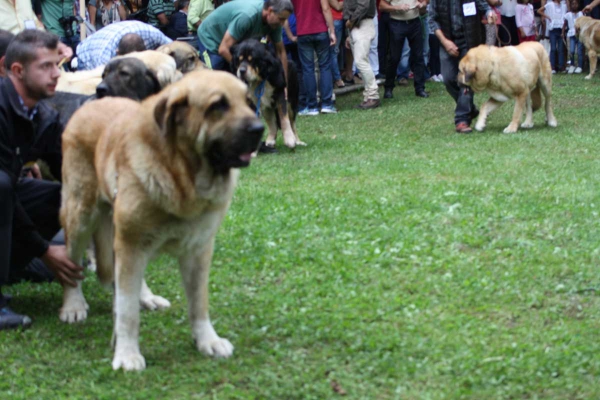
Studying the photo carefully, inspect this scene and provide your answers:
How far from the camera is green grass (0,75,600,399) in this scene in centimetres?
402

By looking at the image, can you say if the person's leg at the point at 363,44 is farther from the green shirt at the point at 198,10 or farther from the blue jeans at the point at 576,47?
the blue jeans at the point at 576,47

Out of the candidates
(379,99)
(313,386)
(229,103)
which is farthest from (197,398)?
(379,99)

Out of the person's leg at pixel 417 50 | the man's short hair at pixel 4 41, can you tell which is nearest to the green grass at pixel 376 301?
the man's short hair at pixel 4 41

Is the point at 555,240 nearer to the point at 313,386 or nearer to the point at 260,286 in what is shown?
the point at 260,286

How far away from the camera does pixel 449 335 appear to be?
4.47 meters

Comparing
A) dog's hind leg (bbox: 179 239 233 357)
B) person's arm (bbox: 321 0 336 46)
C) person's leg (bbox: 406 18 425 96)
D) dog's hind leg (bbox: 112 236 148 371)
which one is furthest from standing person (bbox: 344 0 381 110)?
dog's hind leg (bbox: 112 236 148 371)

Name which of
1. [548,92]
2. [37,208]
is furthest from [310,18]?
[37,208]

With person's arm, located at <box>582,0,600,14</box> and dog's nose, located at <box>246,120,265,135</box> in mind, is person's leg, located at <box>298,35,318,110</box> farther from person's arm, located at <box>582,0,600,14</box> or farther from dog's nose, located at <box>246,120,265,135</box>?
dog's nose, located at <box>246,120,265,135</box>

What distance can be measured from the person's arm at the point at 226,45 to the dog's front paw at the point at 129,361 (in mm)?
6879

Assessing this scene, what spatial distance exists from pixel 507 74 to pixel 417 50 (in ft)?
16.3

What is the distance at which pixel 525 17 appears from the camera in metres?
20.5

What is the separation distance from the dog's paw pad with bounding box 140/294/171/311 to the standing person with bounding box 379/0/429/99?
11.9m

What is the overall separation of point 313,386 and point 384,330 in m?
0.80

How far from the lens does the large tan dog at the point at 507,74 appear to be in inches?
455
